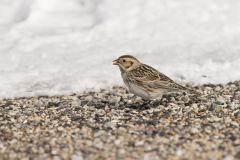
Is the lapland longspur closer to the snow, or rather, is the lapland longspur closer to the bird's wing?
the bird's wing

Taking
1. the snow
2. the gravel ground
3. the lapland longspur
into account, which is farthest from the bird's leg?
the snow

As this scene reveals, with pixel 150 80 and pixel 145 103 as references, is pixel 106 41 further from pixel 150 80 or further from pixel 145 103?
pixel 150 80

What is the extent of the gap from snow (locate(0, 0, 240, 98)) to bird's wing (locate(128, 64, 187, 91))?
71.7 inches

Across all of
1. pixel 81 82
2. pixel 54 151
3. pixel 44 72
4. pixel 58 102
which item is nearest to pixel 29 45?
pixel 44 72

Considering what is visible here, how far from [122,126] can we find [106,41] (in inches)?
225

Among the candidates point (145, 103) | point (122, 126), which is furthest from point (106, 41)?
point (122, 126)

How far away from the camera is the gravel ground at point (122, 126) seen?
795cm

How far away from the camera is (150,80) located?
10367mm

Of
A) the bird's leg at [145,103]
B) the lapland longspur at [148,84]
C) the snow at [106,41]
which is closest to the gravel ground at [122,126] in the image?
the bird's leg at [145,103]

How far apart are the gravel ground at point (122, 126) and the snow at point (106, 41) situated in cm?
89

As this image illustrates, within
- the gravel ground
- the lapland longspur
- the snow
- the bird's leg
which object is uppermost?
the snow

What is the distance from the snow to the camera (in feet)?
41.4

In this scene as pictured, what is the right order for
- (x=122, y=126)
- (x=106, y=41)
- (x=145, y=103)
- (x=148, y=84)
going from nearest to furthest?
(x=122, y=126) → (x=148, y=84) → (x=145, y=103) → (x=106, y=41)

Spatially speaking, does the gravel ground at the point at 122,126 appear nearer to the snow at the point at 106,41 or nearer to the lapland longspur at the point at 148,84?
the lapland longspur at the point at 148,84
